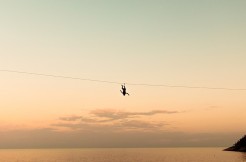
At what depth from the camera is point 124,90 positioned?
1742 inches

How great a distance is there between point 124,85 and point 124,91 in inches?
41.0

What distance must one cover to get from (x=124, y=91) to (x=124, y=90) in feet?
0.47

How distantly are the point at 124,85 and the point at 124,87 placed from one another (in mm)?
342

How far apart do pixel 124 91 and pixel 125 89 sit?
0.36 meters

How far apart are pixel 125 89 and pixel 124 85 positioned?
71 cm

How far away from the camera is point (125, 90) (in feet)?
146

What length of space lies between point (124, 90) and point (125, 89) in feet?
0.79

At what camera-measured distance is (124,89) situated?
44.3 metres

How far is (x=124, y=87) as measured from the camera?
4466cm

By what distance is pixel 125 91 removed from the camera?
146 feet

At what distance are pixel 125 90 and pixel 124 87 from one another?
483 millimetres

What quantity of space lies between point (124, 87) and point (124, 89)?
405mm

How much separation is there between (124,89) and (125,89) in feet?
0.48

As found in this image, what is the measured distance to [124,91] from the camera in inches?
1740
